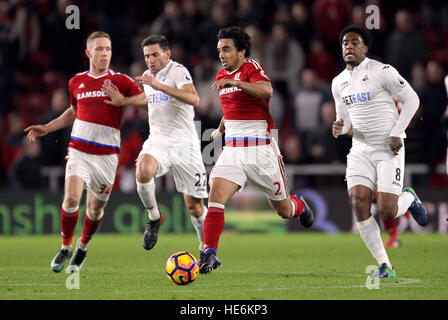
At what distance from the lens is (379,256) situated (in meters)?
8.34

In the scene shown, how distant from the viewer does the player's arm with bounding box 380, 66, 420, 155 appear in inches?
330

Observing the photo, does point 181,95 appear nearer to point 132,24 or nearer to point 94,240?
point 94,240

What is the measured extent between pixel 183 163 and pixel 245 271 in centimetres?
144

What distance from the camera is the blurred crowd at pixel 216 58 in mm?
15953

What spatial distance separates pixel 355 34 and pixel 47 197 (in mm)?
9113

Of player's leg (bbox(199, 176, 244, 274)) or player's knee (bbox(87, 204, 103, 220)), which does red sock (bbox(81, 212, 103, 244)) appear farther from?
player's leg (bbox(199, 176, 244, 274))

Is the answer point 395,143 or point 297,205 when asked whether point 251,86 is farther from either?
point 297,205

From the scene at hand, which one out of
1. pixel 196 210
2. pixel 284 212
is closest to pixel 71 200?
pixel 196 210

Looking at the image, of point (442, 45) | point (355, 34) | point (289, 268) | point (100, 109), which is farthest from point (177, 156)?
point (442, 45)

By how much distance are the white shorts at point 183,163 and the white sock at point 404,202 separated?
86.2 inches

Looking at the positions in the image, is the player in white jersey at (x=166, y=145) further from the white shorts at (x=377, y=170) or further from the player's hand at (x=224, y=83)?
the white shorts at (x=377, y=170)

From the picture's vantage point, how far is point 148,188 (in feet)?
31.2
